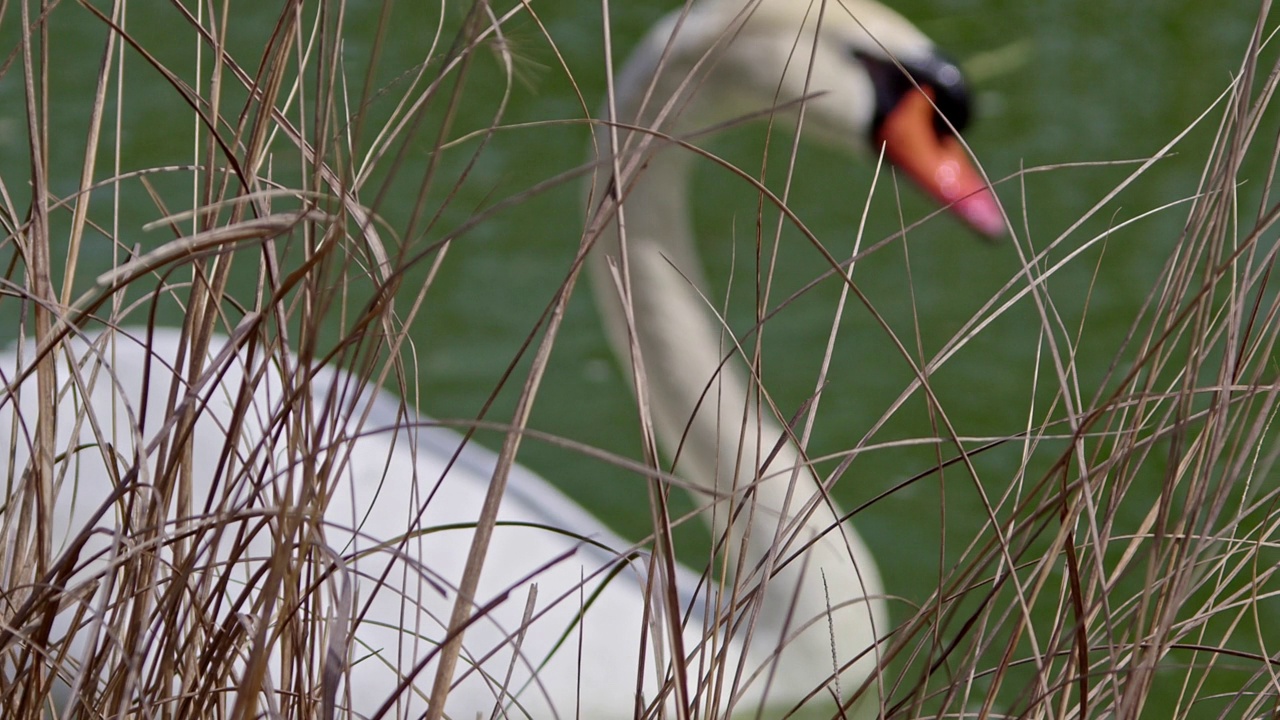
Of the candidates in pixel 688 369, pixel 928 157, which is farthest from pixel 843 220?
pixel 688 369

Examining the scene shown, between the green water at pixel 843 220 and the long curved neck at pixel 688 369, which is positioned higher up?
the green water at pixel 843 220

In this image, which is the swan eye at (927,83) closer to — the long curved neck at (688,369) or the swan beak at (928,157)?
the swan beak at (928,157)

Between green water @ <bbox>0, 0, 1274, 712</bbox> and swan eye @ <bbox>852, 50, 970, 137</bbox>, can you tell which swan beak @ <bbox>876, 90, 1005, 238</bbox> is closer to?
swan eye @ <bbox>852, 50, 970, 137</bbox>

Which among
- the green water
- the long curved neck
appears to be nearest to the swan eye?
the long curved neck

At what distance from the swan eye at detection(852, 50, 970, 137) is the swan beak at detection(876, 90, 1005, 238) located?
1 cm

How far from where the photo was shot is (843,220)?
12.3ft

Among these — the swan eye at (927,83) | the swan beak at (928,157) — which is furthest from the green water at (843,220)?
the swan eye at (927,83)

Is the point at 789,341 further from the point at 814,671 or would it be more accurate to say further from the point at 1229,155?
the point at 1229,155

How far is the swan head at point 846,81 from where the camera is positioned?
196 cm

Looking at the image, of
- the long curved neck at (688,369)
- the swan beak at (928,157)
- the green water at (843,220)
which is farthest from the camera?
the green water at (843,220)

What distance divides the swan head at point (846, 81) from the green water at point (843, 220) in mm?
550

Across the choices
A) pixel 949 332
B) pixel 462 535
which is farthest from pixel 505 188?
pixel 462 535

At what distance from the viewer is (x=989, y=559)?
23.8 inches

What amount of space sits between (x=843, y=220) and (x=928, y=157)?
1.59m
